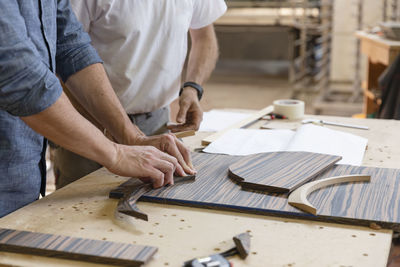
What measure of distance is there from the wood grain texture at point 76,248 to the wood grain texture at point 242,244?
0.13m

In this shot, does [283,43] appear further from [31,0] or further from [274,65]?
[31,0]

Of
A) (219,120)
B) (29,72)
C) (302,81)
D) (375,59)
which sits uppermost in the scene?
(29,72)

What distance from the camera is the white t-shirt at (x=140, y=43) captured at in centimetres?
147

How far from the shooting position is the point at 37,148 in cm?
118

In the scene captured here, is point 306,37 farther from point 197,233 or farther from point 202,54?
point 197,233

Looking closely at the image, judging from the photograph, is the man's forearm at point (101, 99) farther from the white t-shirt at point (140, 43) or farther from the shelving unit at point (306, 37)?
the shelving unit at point (306, 37)

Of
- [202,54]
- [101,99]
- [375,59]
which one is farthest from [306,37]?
[101,99]

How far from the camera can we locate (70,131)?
1.00 meters

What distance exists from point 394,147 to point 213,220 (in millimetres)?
728

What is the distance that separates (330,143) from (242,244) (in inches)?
27.7

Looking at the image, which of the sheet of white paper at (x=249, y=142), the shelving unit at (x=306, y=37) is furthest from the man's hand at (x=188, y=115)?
the shelving unit at (x=306, y=37)

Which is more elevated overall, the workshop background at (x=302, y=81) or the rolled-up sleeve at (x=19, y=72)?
the rolled-up sleeve at (x=19, y=72)

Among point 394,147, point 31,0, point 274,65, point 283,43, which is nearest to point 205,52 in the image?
point 394,147

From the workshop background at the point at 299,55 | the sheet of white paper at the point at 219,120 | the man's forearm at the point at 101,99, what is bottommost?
the workshop background at the point at 299,55
